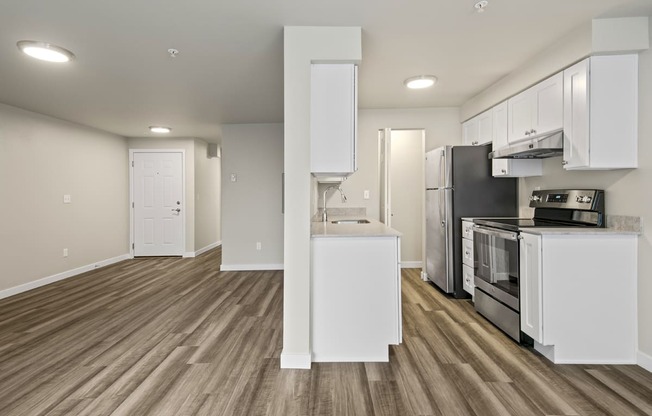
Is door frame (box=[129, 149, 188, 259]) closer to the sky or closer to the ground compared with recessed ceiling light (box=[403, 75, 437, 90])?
closer to the ground

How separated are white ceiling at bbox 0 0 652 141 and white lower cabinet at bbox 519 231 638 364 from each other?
159 cm

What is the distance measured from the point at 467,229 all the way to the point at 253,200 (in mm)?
3343

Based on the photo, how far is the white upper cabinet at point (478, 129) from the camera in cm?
388

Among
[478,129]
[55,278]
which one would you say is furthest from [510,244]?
[55,278]

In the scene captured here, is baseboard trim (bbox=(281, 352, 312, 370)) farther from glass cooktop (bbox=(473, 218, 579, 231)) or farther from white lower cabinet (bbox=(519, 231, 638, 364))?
glass cooktop (bbox=(473, 218, 579, 231))

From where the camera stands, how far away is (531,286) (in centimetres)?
252

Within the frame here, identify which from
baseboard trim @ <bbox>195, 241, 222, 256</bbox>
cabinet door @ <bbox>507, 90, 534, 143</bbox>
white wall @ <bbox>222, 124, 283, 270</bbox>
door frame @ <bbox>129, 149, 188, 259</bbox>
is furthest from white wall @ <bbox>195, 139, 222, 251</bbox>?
cabinet door @ <bbox>507, 90, 534, 143</bbox>

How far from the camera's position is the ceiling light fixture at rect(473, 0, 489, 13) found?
213cm

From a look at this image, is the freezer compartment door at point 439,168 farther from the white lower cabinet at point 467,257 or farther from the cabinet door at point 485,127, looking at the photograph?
the white lower cabinet at point 467,257

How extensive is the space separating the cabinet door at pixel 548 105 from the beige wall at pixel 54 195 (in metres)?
5.98

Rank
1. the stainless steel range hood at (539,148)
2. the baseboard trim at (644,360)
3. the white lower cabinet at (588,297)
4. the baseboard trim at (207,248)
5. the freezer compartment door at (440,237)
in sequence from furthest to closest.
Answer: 1. the baseboard trim at (207,248)
2. the freezer compartment door at (440,237)
3. the stainless steel range hood at (539,148)
4. the white lower cabinet at (588,297)
5. the baseboard trim at (644,360)

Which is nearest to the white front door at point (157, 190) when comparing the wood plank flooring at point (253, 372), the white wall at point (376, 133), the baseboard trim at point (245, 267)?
the baseboard trim at point (245, 267)

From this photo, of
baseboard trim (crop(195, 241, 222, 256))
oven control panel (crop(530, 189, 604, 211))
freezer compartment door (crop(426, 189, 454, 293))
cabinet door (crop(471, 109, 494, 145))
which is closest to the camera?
oven control panel (crop(530, 189, 604, 211))

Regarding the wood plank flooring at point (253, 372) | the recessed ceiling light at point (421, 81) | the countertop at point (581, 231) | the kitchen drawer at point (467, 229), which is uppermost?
the recessed ceiling light at point (421, 81)
